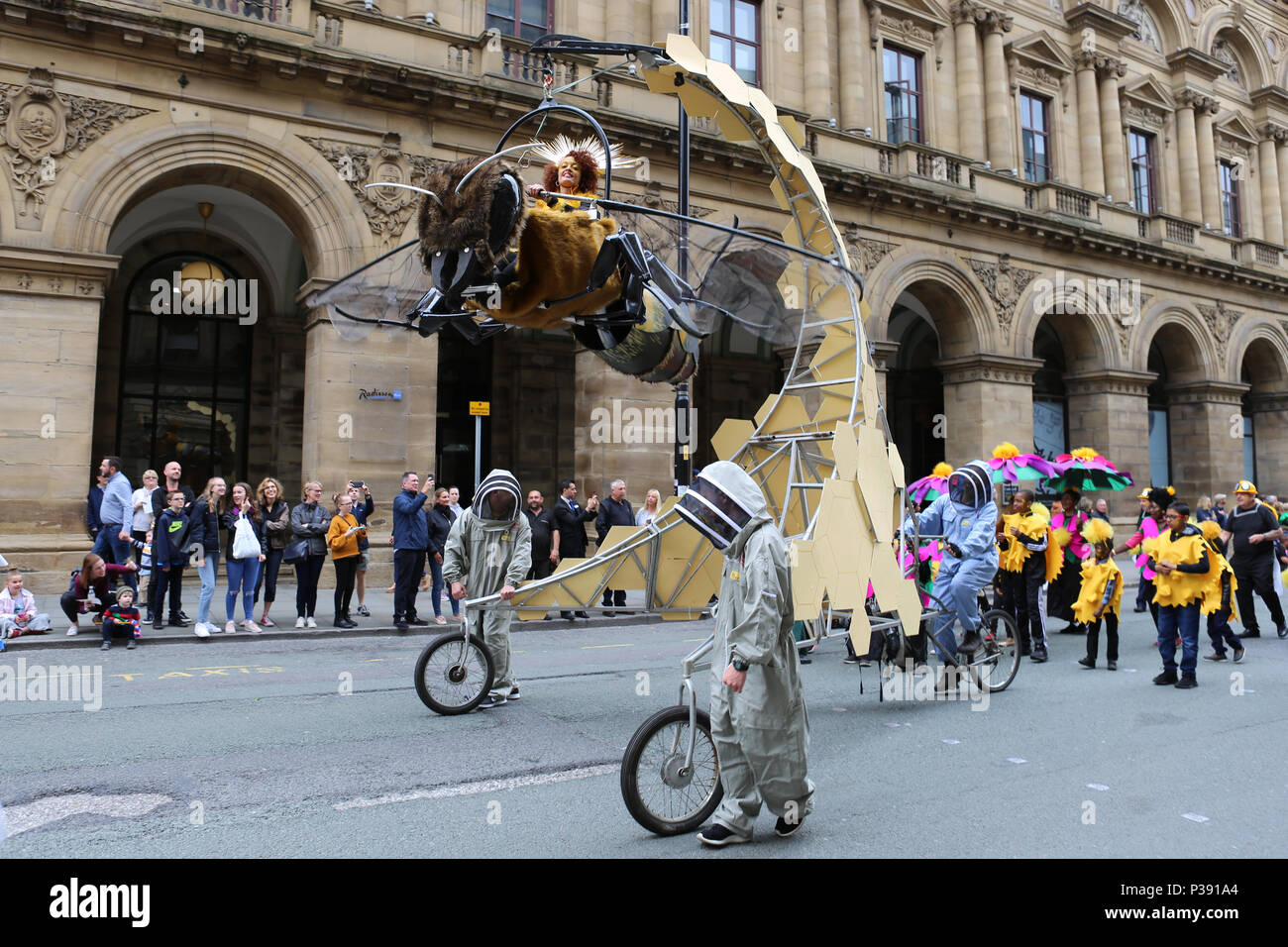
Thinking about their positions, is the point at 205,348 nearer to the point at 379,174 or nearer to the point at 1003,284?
the point at 379,174

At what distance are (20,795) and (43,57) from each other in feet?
45.7

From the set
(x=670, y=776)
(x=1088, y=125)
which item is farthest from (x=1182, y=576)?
(x=1088, y=125)

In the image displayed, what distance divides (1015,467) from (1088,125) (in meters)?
19.1

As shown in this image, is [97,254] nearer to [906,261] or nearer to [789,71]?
[789,71]

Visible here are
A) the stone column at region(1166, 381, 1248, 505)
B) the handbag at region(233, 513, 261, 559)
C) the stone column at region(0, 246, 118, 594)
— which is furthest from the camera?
the stone column at region(1166, 381, 1248, 505)

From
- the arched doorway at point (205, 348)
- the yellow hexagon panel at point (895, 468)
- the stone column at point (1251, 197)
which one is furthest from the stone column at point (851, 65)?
the stone column at point (1251, 197)

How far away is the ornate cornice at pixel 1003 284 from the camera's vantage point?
24864mm

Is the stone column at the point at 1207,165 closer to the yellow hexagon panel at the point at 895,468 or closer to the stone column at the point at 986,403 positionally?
the stone column at the point at 986,403

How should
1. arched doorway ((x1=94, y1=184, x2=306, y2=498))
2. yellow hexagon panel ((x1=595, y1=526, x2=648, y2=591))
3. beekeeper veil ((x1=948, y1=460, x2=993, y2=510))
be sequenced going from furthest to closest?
1. arched doorway ((x1=94, y1=184, x2=306, y2=498))
2. beekeeper veil ((x1=948, y1=460, x2=993, y2=510))
3. yellow hexagon panel ((x1=595, y1=526, x2=648, y2=591))

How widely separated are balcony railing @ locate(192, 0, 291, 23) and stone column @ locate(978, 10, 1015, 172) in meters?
19.2

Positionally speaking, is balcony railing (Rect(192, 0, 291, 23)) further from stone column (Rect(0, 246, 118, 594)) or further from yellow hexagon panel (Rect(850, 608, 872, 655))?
yellow hexagon panel (Rect(850, 608, 872, 655))

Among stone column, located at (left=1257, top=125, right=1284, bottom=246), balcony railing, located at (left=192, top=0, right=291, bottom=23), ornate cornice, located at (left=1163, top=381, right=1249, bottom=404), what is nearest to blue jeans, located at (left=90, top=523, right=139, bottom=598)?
balcony railing, located at (left=192, top=0, right=291, bottom=23)

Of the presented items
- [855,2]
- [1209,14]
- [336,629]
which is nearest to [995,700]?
[336,629]

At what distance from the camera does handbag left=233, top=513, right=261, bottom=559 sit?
38.2 ft
